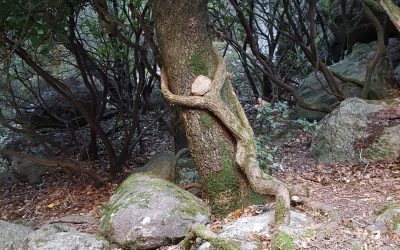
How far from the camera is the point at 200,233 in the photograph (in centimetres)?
289

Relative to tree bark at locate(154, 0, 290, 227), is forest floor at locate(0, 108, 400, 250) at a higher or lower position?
lower

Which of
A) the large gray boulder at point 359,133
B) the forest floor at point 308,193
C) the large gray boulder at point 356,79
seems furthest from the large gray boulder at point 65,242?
the large gray boulder at point 356,79

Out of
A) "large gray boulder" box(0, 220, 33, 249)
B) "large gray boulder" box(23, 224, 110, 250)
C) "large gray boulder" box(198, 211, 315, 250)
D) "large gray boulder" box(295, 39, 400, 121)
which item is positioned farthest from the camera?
"large gray boulder" box(295, 39, 400, 121)

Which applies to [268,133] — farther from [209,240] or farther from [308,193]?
[209,240]

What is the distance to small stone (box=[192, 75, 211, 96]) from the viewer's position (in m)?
3.76

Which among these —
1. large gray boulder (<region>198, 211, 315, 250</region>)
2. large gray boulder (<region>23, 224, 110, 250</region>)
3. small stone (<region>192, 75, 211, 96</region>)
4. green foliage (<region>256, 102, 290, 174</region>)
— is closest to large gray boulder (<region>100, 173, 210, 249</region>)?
large gray boulder (<region>23, 224, 110, 250</region>)

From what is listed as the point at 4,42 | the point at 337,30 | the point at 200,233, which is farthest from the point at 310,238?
the point at 337,30

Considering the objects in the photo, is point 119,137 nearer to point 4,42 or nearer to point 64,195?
point 64,195

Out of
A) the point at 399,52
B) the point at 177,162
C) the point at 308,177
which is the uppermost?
the point at 399,52

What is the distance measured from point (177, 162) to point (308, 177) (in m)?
1.42

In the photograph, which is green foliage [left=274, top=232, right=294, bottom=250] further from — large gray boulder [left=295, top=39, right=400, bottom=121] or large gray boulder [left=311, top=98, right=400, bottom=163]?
large gray boulder [left=295, top=39, right=400, bottom=121]

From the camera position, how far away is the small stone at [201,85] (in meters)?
3.76

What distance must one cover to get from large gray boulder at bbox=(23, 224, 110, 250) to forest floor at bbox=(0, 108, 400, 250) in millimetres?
569

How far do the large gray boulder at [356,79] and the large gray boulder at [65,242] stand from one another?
431 cm
